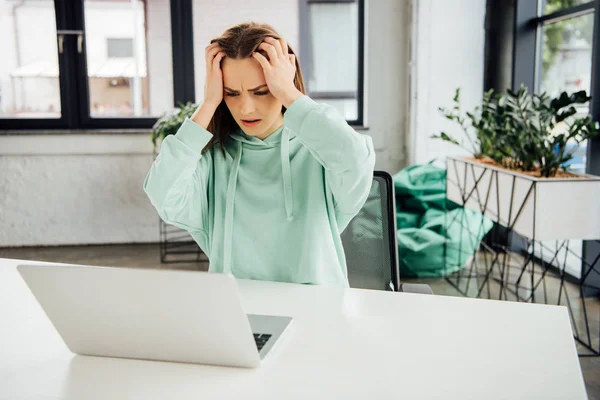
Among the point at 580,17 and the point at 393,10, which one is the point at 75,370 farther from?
the point at 393,10

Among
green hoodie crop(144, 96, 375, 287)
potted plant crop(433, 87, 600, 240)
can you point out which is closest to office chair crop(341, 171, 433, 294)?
green hoodie crop(144, 96, 375, 287)

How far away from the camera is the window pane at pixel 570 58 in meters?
3.04

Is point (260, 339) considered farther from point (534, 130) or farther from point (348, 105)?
point (348, 105)

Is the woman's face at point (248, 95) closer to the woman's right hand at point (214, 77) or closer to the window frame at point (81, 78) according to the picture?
the woman's right hand at point (214, 77)

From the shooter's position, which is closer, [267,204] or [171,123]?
[267,204]

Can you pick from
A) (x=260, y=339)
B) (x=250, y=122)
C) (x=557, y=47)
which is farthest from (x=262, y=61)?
(x=557, y=47)

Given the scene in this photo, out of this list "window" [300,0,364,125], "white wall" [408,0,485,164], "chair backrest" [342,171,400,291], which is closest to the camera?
"chair backrest" [342,171,400,291]

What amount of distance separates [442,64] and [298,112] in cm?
307

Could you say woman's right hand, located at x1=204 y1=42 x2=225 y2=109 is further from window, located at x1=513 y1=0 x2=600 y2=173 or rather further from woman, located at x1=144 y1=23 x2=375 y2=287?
window, located at x1=513 y1=0 x2=600 y2=173

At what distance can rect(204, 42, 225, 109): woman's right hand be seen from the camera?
3.72 feet

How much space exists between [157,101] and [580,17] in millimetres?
2698

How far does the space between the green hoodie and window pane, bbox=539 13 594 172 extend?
2.07 meters

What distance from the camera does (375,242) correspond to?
1.40 meters

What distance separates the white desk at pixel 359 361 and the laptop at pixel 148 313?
3cm
